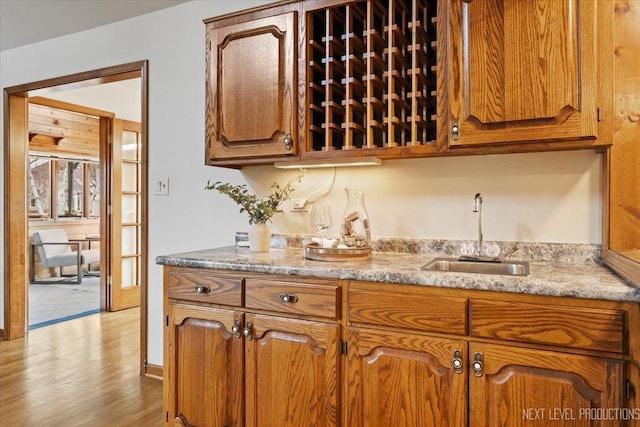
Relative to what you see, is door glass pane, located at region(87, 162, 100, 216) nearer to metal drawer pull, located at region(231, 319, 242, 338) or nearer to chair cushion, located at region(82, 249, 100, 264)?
chair cushion, located at region(82, 249, 100, 264)

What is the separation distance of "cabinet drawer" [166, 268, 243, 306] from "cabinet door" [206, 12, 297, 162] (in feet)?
2.07

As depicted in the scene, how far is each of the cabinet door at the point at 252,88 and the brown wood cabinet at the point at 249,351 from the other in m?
0.68

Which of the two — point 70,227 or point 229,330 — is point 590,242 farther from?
point 70,227

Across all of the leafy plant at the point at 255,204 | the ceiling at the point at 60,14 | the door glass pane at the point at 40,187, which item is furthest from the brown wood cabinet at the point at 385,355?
the door glass pane at the point at 40,187

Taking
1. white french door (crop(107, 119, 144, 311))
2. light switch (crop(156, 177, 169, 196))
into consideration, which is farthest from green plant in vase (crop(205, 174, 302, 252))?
white french door (crop(107, 119, 144, 311))

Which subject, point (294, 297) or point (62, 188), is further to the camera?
point (62, 188)

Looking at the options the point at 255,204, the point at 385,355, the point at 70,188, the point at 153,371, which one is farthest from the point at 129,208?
the point at 385,355

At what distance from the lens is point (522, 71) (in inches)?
62.7

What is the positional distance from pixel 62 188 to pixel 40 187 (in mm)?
334

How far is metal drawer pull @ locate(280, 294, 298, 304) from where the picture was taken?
5.44 ft

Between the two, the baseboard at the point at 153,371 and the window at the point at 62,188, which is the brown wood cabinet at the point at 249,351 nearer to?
the baseboard at the point at 153,371

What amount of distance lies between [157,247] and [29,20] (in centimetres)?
184

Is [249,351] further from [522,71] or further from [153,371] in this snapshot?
[522,71]

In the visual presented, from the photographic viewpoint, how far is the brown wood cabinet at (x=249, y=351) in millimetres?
1614
